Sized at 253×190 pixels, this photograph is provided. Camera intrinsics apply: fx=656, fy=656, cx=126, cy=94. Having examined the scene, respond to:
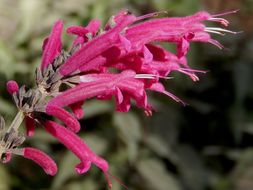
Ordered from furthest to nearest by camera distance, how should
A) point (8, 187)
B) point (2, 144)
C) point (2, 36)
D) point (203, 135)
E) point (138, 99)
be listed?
point (203, 135) < point (8, 187) < point (2, 36) < point (138, 99) < point (2, 144)

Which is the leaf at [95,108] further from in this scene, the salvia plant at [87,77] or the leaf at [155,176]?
the salvia plant at [87,77]

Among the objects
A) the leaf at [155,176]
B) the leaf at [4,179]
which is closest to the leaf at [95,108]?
the leaf at [155,176]

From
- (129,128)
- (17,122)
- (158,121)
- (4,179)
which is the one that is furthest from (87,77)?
(158,121)

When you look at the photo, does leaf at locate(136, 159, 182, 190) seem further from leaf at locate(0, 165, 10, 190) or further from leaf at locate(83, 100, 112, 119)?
leaf at locate(0, 165, 10, 190)

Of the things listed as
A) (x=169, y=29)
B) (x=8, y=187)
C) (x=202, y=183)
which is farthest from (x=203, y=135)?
(x=169, y=29)

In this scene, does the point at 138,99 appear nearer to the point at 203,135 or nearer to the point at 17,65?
the point at 17,65

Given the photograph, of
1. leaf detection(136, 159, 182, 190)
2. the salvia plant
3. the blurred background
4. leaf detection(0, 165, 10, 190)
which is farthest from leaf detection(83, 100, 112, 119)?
the salvia plant
